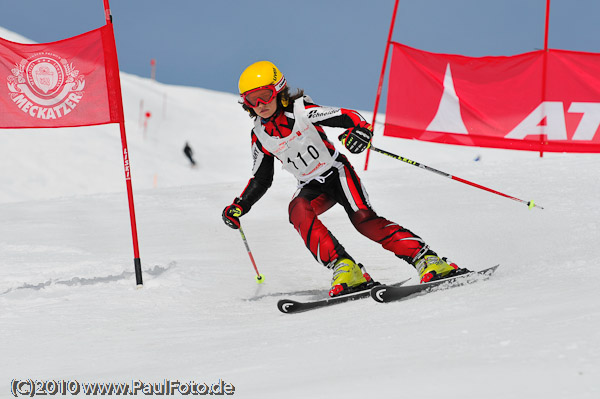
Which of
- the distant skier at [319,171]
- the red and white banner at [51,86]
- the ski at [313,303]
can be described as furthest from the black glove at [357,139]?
the red and white banner at [51,86]

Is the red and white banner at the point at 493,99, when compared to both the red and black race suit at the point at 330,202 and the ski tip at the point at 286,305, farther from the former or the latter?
the ski tip at the point at 286,305

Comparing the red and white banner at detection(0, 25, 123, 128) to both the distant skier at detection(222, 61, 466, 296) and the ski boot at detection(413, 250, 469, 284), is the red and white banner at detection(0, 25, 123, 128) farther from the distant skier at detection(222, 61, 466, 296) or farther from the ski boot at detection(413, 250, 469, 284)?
the ski boot at detection(413, 250, 469, 284)

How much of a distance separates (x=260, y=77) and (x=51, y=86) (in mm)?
1964

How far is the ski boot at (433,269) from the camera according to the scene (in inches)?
150

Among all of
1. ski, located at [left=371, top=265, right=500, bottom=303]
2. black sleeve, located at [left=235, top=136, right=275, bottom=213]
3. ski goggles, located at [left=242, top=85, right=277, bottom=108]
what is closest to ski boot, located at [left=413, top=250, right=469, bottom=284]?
ski, located at [left=371, top=265, right=500, bottom=303]

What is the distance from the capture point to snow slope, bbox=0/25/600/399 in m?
1.97

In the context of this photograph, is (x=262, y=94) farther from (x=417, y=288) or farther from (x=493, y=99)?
(x=493, y=99)

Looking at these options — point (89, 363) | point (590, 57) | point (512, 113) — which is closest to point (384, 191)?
point (512, 113)

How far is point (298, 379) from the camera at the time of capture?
2.08 meters

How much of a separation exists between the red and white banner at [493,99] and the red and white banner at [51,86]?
191 inches

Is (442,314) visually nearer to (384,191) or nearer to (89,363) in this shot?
(89,363)

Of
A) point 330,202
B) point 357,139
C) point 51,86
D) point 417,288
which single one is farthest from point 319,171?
point 51,86

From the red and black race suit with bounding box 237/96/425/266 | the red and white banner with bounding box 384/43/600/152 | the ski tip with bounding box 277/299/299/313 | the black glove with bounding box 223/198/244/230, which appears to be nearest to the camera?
the ski tip with bounding box 277/299/299/313

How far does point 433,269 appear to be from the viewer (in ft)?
12.6
